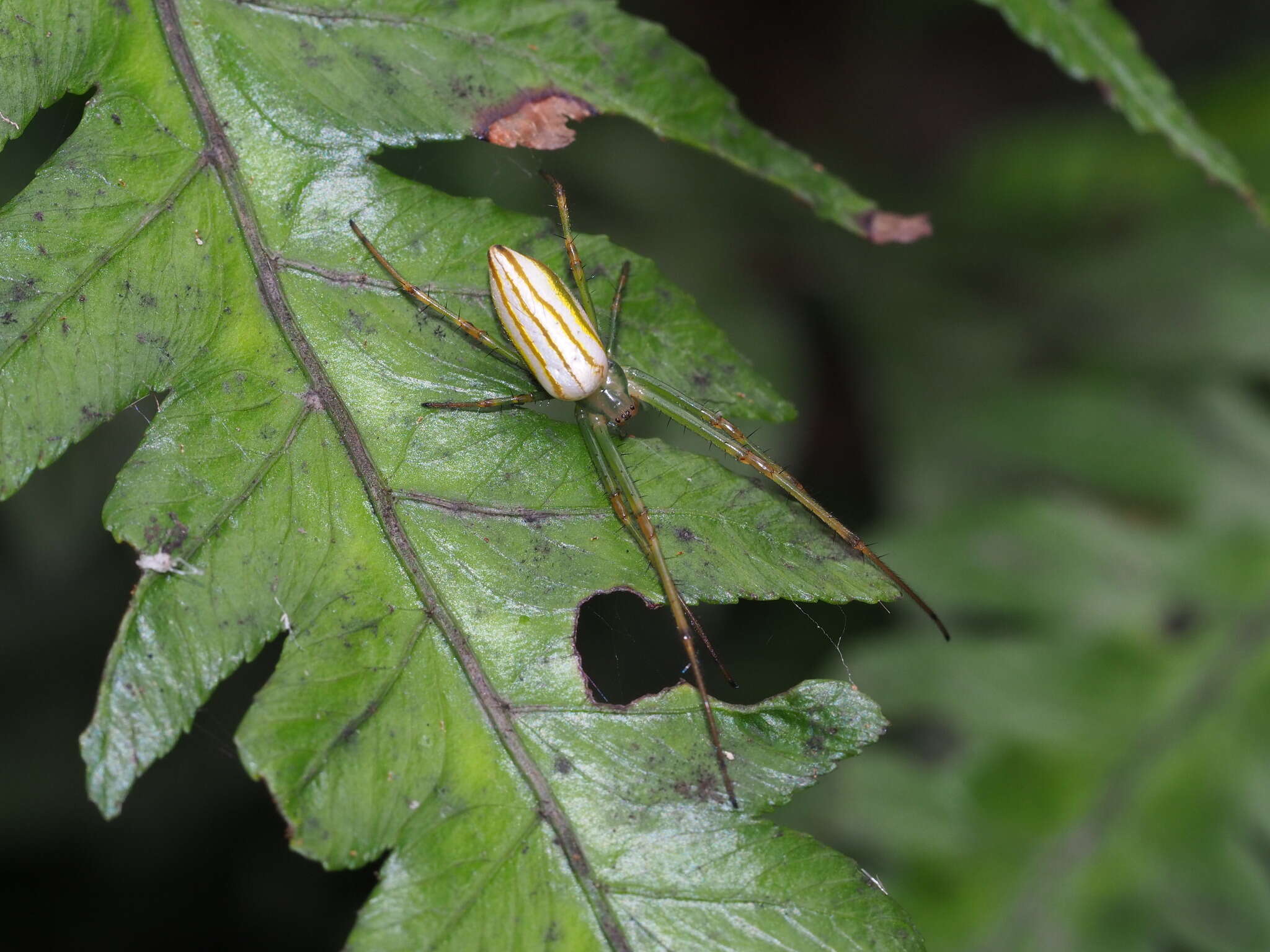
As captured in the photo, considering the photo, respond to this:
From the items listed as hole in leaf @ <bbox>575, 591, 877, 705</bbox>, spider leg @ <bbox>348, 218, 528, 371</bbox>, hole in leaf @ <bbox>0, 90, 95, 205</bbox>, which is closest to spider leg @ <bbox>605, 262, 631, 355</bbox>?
spider leg @ <bbox>348, 218, 528, 371</bbox>

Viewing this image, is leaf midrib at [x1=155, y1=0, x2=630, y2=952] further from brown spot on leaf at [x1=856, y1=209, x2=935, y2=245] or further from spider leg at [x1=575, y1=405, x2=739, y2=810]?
brown spot on leaf at [x1=856, y1=209, x2=935, y2=245]

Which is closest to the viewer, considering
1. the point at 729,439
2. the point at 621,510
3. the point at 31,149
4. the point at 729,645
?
the point at 621,510

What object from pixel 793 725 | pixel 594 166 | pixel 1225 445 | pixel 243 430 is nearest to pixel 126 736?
pixel 243 430

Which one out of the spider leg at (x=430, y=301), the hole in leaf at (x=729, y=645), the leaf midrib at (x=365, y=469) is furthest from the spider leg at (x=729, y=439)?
the hole in leaf at (x=729, y=645)

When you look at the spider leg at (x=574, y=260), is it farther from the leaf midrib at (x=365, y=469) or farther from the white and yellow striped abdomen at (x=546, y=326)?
the leaf midrib at (x=365, y=469)

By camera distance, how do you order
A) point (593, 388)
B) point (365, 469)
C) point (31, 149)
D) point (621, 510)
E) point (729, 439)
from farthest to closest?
1. point (31, 149)
2. point (729, 439)
3. point (593, 388)
4. point (621, 510)
5. point (365, 469)

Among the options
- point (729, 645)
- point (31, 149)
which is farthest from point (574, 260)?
point (729, 645)

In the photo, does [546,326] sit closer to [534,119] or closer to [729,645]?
[534,119]

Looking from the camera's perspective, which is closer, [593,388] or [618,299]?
[618,299]
